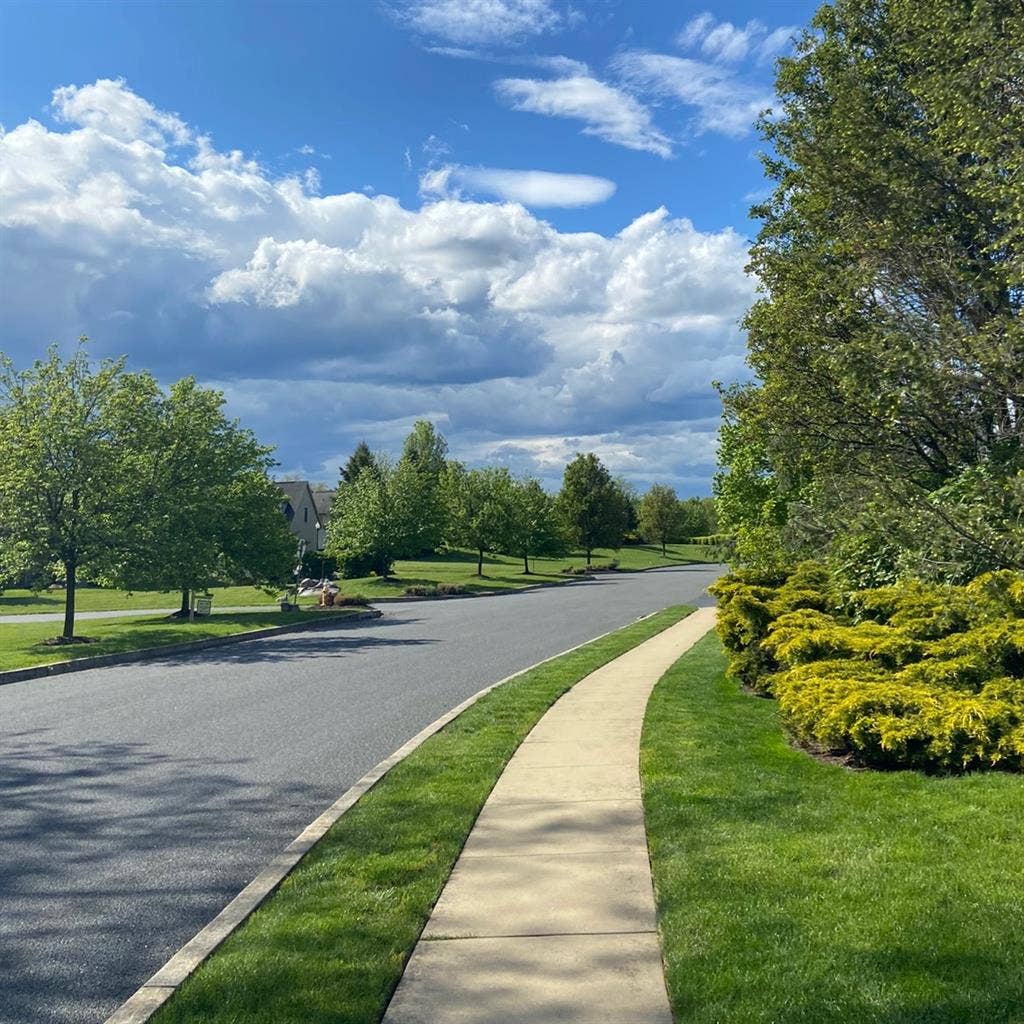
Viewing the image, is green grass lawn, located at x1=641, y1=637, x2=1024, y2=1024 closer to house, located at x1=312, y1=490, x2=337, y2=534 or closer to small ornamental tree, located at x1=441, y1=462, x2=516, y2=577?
small ornamental tree, located at x1=441, y1=462, x2=516, y2=577

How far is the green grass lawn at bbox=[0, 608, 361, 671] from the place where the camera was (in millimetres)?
19984

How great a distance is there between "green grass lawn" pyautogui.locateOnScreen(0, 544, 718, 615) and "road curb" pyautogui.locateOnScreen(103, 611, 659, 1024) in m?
25.3

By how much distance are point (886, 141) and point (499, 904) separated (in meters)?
10.4

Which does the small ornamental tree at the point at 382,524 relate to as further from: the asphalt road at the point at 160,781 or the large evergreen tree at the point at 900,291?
the large evergreen tree at the point at 900,291

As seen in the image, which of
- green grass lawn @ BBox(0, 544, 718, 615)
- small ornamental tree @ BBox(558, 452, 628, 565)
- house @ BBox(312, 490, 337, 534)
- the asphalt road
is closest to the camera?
the asphalt road

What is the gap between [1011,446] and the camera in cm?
1145

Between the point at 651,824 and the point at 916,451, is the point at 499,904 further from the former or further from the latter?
the point at 916,451

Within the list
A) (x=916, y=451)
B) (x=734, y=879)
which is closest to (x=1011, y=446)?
(x=916, y=451)

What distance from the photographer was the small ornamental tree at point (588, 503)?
256 ft

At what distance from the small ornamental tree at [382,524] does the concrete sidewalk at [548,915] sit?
4679cm

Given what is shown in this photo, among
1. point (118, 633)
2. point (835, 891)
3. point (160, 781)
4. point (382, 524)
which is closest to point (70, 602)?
point (118, 633)

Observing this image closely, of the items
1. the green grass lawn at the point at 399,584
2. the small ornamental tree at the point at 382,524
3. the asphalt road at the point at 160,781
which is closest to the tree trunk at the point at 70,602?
the asphalt road at the point at 160,781

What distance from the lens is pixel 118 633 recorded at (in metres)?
25.5

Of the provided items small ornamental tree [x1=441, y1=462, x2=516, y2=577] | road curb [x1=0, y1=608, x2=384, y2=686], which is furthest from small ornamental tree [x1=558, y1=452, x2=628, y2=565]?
road curb [x1=0, y1=608, x2=384, y2=686]
